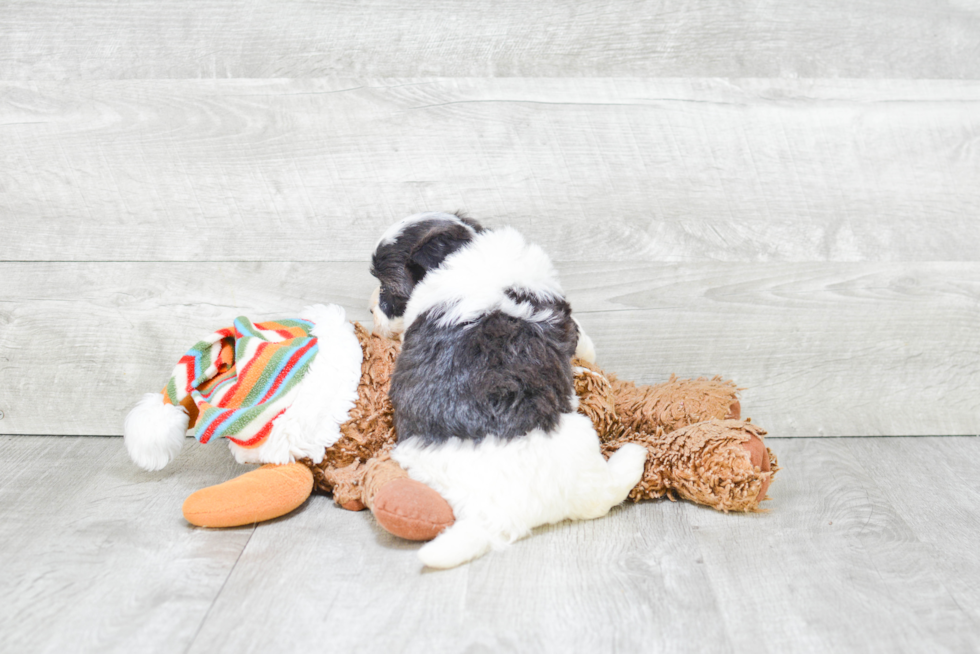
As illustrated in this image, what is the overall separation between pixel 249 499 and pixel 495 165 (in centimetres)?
65

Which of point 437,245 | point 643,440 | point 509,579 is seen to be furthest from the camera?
point 643,440

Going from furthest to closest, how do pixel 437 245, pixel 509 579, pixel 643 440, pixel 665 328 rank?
pixel 665 328 < pixel 643 440 < pixel 437 245 < pixel 509 579

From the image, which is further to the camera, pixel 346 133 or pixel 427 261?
pixel 346 133

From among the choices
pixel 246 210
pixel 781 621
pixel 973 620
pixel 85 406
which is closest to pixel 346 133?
pixel 246 210

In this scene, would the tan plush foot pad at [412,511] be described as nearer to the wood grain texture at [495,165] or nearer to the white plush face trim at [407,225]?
the white plush face trim at [407,225]

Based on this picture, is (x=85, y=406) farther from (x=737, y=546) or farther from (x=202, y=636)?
(x=737, y=546)

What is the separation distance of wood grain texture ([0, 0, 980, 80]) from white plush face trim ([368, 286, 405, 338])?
1.28ft

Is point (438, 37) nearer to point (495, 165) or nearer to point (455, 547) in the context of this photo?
point (495, 165)

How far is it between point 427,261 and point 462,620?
0.47 meters

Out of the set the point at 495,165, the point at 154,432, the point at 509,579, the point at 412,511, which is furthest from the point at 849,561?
the point at 154,432

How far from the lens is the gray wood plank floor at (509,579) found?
833 millimetres

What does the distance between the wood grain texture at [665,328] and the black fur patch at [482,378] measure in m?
0.32

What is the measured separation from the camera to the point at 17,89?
1.24 meters

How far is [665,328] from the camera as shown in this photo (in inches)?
53.0
